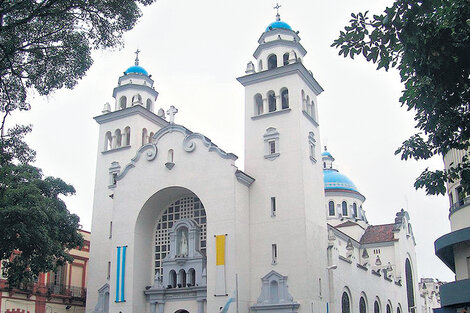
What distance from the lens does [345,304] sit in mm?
34281

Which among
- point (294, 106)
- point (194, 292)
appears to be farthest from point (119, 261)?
point (294, 106)

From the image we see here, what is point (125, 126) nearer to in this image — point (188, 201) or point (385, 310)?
point (188, 201)

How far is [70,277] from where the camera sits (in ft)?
128

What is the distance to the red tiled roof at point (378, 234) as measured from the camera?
4926cm

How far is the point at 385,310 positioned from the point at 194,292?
1752 centimetres

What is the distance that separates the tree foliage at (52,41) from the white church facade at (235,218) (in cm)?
1675

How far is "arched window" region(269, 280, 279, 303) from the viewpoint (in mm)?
29562

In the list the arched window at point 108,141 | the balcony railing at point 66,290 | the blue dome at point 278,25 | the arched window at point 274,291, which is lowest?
the arched window at point 274,291

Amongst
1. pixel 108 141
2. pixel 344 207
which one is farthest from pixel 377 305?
pixel 108 141

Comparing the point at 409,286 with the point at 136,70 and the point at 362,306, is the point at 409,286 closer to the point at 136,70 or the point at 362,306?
the point at 362,306

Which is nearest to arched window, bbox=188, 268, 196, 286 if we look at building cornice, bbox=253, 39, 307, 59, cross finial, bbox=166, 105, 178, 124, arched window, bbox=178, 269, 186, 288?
arched window, bbox=178, 269, 186, 288

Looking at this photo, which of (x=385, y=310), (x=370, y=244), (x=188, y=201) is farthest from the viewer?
(x=370, y=244)

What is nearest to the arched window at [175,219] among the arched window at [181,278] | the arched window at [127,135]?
the arched window at [181,278]

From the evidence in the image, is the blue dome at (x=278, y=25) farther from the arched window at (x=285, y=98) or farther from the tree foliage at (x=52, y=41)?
the tree foliage at (x=52, y=41)
